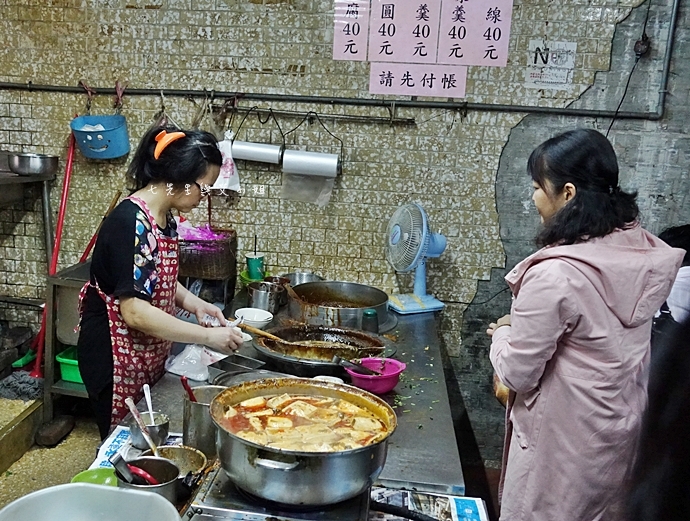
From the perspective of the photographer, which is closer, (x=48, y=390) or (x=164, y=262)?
(x=164, y=262)

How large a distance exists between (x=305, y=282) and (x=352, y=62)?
1.36m

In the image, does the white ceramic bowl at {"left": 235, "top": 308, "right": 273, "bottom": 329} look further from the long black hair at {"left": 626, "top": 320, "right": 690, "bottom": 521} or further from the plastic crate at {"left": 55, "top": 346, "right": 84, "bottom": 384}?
the long black hair at {"left": 626, "top": 320, "right": 690, "bottom": 521}

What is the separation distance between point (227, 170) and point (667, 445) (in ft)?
11.0

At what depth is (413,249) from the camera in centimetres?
319

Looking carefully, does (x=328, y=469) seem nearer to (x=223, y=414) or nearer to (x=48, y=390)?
(x=223, y=414)

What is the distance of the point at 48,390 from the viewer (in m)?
3.55

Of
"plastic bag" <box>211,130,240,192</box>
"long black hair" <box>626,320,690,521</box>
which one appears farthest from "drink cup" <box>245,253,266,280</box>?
"long black hair" <box>626,320,690,521</box>

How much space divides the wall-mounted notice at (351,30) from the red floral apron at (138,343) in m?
1.75

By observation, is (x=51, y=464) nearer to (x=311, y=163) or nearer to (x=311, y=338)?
(x=311, y=338)

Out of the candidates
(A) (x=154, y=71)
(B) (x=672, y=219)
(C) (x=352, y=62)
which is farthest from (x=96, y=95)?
(B) (x=672, y=219)

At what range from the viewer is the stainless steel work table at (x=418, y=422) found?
1.74 metres

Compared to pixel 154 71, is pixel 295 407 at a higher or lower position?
lower

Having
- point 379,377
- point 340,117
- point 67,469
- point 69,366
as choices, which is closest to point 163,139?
point 379,377

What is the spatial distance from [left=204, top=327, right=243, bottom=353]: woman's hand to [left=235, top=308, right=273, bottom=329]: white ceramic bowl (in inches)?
22.7
